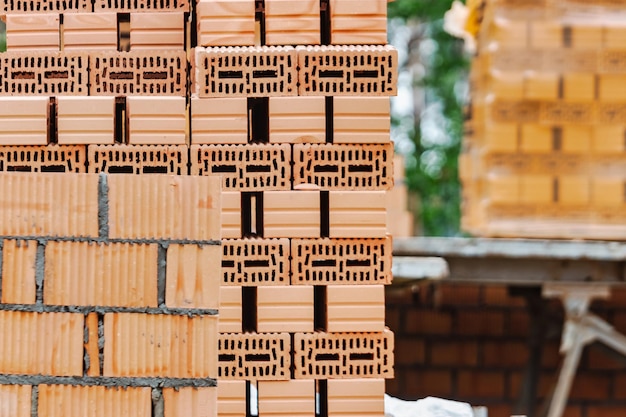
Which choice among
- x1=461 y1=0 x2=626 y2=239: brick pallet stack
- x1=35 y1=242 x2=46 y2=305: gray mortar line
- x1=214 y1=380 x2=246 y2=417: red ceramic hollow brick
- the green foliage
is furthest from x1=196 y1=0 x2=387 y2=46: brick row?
the green foliage

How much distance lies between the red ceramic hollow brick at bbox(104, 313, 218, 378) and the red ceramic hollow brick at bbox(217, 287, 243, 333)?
0.87 metres

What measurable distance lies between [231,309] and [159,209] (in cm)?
101

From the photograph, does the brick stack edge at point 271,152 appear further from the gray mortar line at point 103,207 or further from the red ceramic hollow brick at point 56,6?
the gray mortar line at point 103,207

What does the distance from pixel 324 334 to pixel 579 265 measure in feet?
11.0

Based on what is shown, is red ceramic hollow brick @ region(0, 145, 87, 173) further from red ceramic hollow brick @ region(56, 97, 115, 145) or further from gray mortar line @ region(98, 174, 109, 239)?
gray mortar line @ region(98, 174, 109, 239)

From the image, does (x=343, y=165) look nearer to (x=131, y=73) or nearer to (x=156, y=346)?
(x=131, y=73)

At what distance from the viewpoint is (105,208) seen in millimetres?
→ 3021

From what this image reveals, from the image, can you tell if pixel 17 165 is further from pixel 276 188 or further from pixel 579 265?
pixel 579 265

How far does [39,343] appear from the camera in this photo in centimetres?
299

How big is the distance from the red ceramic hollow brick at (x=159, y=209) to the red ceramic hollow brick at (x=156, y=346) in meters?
0.32

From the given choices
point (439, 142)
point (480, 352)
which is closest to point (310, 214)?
point (480, 352)

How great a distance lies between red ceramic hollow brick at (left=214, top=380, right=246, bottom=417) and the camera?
3.87 metres

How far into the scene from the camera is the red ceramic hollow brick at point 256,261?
3.88 meters

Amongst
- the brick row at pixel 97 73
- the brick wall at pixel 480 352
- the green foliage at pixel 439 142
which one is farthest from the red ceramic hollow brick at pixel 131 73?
the green foliage at pixel 439 142
